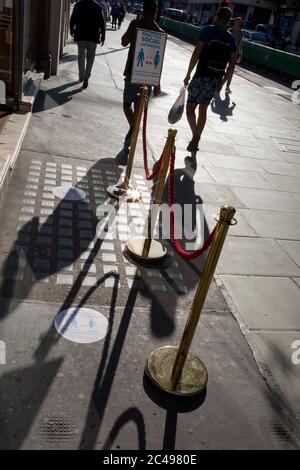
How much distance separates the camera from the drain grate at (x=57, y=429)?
243 centimetres

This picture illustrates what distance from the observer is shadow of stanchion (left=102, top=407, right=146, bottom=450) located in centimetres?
250

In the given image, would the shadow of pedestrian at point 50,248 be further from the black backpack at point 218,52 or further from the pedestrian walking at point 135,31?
the black backpack at point 218,52

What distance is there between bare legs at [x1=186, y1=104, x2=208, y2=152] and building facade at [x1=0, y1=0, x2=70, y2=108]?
2.96 meters

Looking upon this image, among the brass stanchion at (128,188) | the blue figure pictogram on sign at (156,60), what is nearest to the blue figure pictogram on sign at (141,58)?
the blue figure pictogram on sign at (156,60)

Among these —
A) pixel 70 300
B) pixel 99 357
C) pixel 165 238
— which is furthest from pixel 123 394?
pixel 165 238

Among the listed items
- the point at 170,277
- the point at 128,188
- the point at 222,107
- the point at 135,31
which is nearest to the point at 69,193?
the point at 128,188

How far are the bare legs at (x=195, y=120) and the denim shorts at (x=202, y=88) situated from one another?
0.52 ft

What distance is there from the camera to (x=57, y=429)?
2.49 meters

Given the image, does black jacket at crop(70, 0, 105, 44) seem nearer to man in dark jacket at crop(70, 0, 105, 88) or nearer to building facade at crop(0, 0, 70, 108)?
man in dark jacket at crop(70, 0, 105, 88)

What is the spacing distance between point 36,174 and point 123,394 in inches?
147

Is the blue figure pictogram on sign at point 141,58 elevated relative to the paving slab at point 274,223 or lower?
elevated

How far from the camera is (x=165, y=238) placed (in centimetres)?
497

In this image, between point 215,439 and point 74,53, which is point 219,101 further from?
point 215,439
